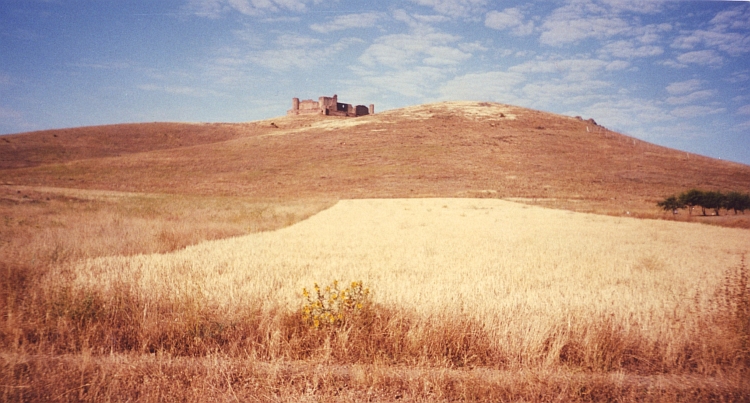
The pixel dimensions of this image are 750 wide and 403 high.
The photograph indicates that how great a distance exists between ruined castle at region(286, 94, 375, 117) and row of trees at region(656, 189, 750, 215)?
333 ft

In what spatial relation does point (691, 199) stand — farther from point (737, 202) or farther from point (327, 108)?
point (327, 108)

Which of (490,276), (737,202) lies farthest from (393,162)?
(490,276)

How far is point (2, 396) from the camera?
138 inches

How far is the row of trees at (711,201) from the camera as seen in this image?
34562 millimetres

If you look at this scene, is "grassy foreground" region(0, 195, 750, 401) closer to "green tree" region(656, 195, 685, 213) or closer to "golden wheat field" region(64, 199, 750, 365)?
"golden wheat field" region(64, 199, 750, 365)

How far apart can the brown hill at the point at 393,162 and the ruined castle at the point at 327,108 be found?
109 ft

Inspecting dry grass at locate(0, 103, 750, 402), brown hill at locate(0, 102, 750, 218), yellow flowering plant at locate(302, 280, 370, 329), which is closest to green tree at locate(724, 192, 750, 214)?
brown hill at locate(0, 102, 750, 218)

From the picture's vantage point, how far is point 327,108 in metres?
124

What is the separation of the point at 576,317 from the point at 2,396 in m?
6.97

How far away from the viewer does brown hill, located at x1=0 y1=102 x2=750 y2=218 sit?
49.3 metres

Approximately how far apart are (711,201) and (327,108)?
106 metres

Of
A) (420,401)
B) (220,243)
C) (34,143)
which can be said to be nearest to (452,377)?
(420,401)

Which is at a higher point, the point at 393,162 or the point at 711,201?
the point at 393,162

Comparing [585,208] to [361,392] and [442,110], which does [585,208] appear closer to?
[361,392]
